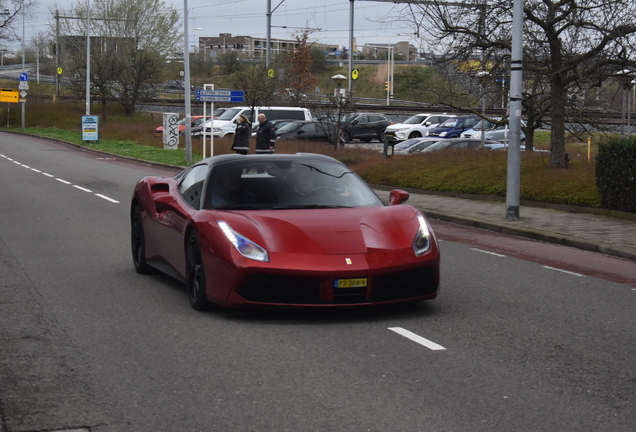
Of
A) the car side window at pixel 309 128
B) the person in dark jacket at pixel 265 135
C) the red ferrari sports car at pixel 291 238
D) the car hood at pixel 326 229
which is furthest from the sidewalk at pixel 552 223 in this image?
the car side window at pixel 309 128

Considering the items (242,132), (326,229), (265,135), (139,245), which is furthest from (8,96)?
(326,229)

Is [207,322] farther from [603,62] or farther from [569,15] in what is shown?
[569,15]

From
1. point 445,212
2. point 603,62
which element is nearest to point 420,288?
point 445,212

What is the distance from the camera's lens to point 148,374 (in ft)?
18.4

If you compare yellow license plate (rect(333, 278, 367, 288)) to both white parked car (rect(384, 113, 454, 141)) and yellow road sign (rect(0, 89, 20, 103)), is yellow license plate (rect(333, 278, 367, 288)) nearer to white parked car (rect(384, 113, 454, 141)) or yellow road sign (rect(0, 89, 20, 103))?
white parked car (rect(384, 113, 454, 141))

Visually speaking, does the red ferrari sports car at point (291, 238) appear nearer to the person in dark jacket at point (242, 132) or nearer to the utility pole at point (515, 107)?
the utility pole at point (515, 107)

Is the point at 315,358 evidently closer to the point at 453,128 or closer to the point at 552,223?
the point at 552,223

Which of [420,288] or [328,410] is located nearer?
[328,410]

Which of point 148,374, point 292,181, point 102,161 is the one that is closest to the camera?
point 148,374

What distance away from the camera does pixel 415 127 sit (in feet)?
159

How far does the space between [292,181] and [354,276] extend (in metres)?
1.54

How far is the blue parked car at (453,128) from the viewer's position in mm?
45562

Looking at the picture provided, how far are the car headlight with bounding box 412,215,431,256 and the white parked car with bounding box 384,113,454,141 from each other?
39.8m

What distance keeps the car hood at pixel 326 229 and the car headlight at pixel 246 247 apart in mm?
46
